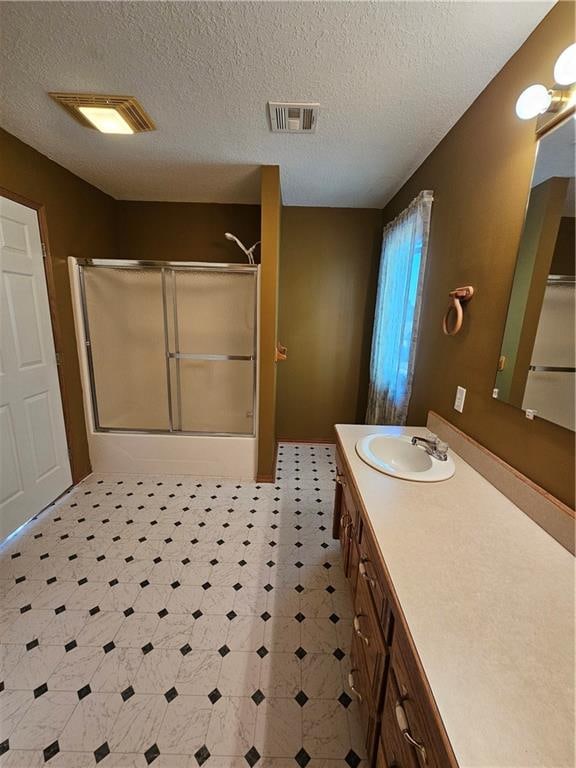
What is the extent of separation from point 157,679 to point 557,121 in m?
2.44

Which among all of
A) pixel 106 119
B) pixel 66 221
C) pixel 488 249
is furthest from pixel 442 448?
pixel 66 221

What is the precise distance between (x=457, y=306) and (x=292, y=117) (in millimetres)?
1274

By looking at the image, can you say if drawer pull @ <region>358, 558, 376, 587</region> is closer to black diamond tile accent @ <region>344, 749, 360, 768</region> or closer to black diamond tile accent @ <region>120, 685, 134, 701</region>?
black diamond tile accent @ <region>344, 749, 360, 768</region>

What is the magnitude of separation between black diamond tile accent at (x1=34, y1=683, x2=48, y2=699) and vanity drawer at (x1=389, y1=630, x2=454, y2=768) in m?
1.35

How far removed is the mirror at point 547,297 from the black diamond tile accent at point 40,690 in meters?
2.08

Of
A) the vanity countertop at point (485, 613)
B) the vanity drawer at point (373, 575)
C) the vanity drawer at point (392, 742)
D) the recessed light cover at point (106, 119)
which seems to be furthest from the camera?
the recessed light cover at point (106, 119)

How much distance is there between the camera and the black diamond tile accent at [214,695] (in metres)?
→ 1.19

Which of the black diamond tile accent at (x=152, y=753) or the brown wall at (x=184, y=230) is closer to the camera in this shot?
the black diamond tile accent at (x=152, y=753)

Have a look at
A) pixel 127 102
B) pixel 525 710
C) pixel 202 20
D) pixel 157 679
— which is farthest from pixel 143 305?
pixel 525 710

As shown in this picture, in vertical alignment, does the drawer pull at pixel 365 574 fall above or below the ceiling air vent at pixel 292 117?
below

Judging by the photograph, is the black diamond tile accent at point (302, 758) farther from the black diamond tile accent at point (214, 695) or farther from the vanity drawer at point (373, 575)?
the vanity drawer at point (373, 575)

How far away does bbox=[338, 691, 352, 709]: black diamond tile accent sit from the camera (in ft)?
3.89

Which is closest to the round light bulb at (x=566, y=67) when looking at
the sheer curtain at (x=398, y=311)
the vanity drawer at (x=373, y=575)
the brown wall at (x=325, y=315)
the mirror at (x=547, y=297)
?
the mirror at (x=547, y=297)

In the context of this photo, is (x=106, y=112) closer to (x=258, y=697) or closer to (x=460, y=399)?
(x=460, y=399)
